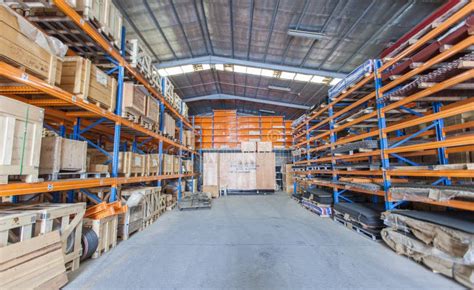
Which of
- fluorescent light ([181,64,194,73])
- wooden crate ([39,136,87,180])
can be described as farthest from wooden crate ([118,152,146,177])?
fluorescent light ([181,64,194,73])

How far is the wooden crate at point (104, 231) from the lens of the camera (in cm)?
369


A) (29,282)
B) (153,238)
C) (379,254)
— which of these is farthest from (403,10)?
(29,282)

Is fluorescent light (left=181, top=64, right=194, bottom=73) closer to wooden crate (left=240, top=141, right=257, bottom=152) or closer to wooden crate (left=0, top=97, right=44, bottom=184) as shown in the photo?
wooden crate (left=240, top=141, right=257, bottom=152)

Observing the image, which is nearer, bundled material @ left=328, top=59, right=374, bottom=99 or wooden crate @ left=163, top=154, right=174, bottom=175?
bundled material @ left=328, top=59, right=374, bottom=99

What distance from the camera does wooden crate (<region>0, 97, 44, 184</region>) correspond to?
2.32 metres

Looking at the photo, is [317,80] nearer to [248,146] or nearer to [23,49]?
[248,146]

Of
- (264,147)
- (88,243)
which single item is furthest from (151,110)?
(264,147)

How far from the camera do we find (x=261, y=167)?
13.2 metres

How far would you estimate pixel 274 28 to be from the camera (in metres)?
7.83

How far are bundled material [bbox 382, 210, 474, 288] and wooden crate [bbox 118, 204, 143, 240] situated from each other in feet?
18.5

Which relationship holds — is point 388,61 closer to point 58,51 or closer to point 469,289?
point 469,289

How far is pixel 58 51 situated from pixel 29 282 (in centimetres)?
311

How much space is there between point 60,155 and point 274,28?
7843mm

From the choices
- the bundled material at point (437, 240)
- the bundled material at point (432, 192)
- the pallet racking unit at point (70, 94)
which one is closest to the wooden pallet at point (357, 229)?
the bundled material at point (437, 240)
